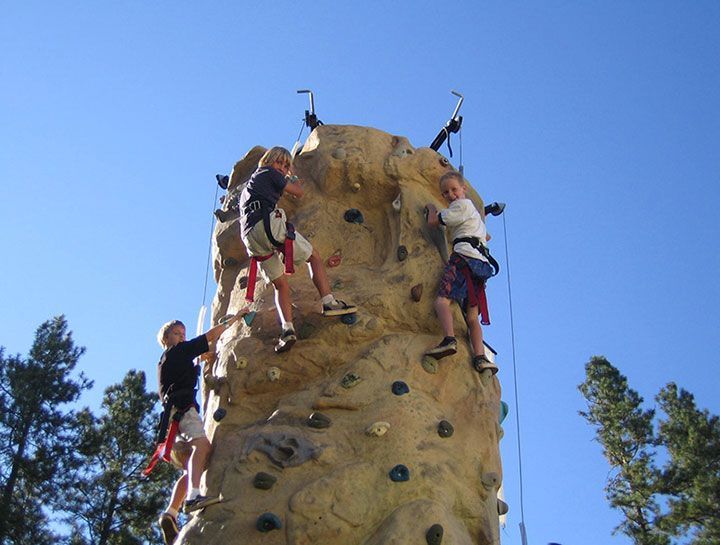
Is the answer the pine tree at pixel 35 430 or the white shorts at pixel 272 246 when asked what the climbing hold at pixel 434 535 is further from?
the pine tree at pixel 35 430

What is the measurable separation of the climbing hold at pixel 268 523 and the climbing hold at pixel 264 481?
0.31 m

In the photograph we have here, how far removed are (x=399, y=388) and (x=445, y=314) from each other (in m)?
0.78

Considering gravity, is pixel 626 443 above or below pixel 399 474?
above

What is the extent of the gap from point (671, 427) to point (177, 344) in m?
13.6

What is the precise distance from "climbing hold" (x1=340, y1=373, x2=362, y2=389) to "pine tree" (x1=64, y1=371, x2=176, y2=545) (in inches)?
368

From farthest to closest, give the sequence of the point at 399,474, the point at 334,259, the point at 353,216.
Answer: the point at 353,216, the point at 334,259, the point at 399,474

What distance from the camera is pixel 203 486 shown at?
608 cm

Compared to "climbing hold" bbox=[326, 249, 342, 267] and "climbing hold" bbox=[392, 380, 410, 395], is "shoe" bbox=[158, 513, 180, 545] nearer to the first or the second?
"climbing hold" bbox=[392, 380, 410, 395]

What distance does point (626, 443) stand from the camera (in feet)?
58.7

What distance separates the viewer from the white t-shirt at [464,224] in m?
6.88

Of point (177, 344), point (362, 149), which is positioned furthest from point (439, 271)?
point (177, 344)

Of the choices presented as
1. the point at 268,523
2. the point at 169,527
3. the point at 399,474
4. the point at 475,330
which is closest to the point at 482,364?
the point at 475,330

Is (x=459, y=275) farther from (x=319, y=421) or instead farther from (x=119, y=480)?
(x=119, y=480)

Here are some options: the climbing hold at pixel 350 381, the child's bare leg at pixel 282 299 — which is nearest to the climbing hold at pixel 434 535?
the climbing hold at pixel 350 381
